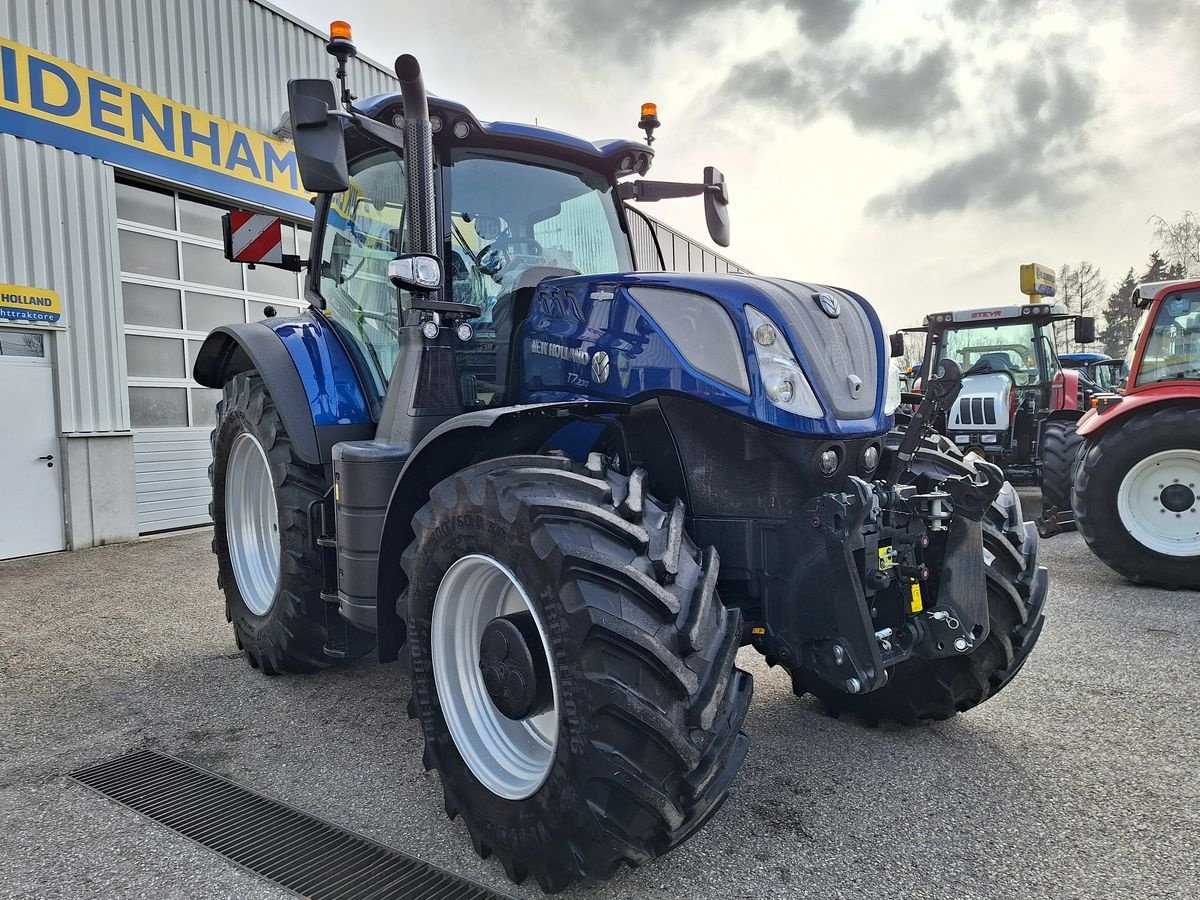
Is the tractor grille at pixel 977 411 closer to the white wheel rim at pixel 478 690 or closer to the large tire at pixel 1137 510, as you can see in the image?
the large tire at pixel 1137 510

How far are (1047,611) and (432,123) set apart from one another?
4282 millimetres

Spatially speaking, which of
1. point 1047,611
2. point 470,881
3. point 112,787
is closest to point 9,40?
point 112,787

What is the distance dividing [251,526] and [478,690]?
84.7 inches

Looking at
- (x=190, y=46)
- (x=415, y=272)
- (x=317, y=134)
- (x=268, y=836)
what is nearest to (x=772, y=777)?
(x=268, y=836)

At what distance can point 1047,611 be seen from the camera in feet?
15.5

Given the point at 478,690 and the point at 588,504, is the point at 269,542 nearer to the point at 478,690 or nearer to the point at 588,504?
the point at 478,690

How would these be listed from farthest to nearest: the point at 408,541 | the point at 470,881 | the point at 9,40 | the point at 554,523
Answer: the point at 9,40 < the point at 408,541 < the point at 470,881 < the point at 554,523

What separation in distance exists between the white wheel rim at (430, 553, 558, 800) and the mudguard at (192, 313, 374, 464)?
118cm

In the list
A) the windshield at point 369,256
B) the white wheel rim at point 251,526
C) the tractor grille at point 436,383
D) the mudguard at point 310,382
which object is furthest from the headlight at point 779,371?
the white wheel rim at point 251,526

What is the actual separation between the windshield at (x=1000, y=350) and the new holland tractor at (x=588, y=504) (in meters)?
6.87

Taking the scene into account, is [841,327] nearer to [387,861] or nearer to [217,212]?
[387,861]

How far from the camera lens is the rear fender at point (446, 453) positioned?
2.30 m

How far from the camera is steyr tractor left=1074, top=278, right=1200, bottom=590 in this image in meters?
5.28

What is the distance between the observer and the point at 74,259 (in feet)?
24.3
